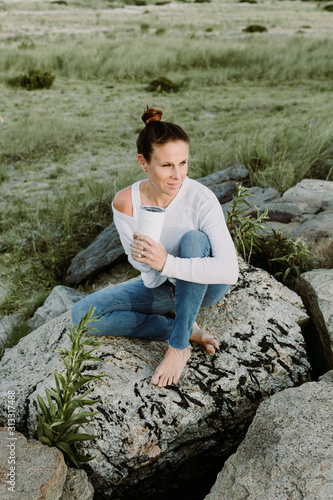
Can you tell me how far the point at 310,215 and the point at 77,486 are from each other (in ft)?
9.26

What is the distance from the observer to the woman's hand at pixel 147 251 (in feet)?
6.93

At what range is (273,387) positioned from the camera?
7.49 ft

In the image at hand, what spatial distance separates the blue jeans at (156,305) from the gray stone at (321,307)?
22.1 inches

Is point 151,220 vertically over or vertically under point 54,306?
over

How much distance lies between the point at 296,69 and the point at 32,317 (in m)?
12.5

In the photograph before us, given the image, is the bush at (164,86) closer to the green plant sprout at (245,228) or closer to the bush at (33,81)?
the bush at (33,81)

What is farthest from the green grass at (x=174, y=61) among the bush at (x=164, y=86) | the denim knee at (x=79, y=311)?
the denim knee at (x=79, y=311)

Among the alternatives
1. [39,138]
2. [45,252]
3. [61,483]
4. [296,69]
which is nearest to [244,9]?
[296,69]

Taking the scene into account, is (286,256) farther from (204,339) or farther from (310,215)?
(204,339)

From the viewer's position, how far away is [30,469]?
1.67m

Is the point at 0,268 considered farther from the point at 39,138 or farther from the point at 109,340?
the point at 39,138

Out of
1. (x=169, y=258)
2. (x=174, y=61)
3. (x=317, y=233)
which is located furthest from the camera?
(x=174, y=61)

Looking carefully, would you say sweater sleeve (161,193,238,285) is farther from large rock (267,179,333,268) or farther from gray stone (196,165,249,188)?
gray stone (196,165,249,188)

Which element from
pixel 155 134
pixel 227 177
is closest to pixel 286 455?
pixel 155 134
